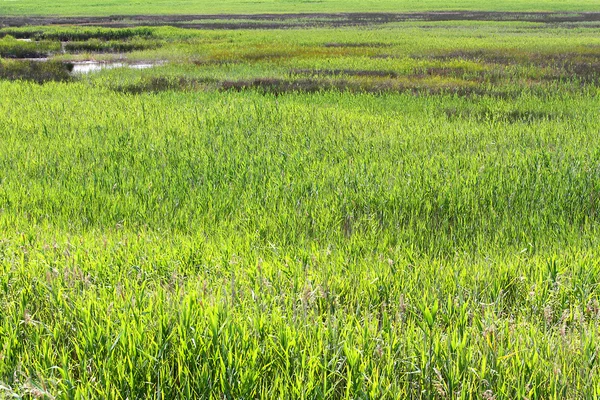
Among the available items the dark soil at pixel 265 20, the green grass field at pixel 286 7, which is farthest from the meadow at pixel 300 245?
the green grass field at pixel 286 7

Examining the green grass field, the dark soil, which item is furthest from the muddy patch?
the green grass field

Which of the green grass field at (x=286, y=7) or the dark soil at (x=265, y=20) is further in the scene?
the green grass field at (x=286, y=7)

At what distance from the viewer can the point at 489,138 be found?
9.96 metres

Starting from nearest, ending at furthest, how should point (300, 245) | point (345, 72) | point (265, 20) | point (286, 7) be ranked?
point (300, 245) → point (345, 72) → point (265, 20) → point (286, 7)

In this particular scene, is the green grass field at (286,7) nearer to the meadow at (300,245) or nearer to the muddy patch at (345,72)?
the muddy patch at (345,72)

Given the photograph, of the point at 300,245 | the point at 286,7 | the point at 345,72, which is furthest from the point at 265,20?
the point at 300,245

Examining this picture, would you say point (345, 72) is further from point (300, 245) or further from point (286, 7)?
point (286, 7)

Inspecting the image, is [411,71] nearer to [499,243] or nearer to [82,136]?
[82,136]

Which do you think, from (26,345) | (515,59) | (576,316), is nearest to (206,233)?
(26,345)

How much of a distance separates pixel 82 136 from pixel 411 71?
1399cm

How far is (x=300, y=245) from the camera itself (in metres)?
5.40

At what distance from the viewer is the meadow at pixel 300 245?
2.88 metres

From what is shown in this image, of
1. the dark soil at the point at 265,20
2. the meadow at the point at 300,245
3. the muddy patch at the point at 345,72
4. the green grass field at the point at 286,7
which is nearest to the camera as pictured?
the meadow at the point at 300,245

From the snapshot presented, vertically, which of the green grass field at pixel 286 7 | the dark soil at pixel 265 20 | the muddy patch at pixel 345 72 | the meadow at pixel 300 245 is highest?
the green grass field at pixel 286 7
